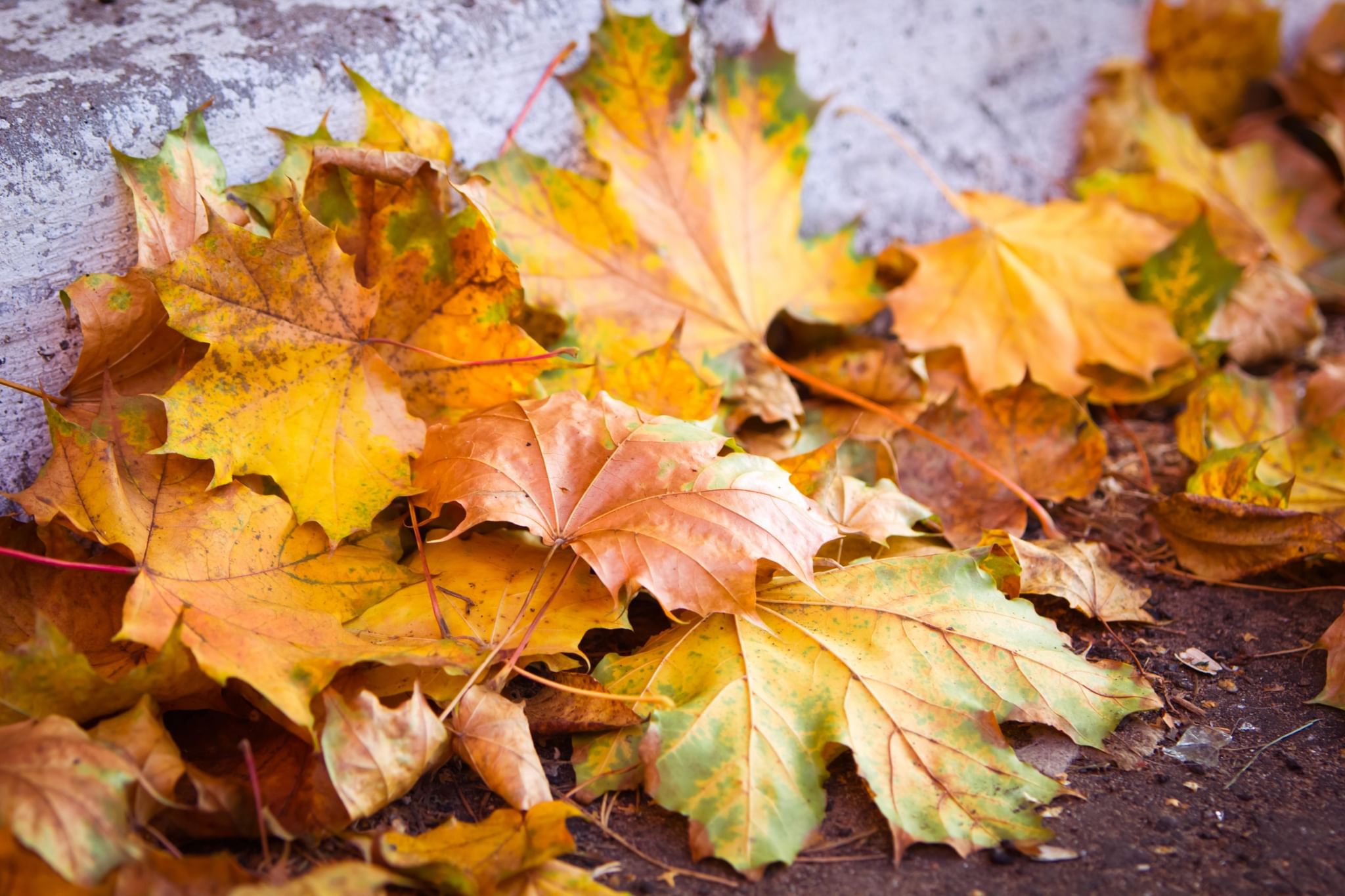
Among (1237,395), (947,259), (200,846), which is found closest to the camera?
(200,846)

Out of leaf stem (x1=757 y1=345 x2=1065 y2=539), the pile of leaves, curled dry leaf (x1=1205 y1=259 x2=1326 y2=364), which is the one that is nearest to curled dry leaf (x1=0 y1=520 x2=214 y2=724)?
the pile of leaves

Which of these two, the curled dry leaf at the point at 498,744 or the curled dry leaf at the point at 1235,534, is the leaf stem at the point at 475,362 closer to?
the curled dry leaf at the point at 498,744

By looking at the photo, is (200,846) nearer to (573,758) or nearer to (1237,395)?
(573,758)

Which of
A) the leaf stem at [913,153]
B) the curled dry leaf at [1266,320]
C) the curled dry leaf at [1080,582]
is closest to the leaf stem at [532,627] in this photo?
the curled dry leaf at [1080,582]

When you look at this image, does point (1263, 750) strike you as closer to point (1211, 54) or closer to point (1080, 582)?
point (1080, 582)

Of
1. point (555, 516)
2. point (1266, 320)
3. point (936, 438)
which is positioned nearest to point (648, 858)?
point (555, 516)

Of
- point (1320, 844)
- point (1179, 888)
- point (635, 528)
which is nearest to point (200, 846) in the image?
point (635, 528)

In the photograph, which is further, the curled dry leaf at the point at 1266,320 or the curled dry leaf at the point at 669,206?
the curled dry leaf at the point at 1266,320
